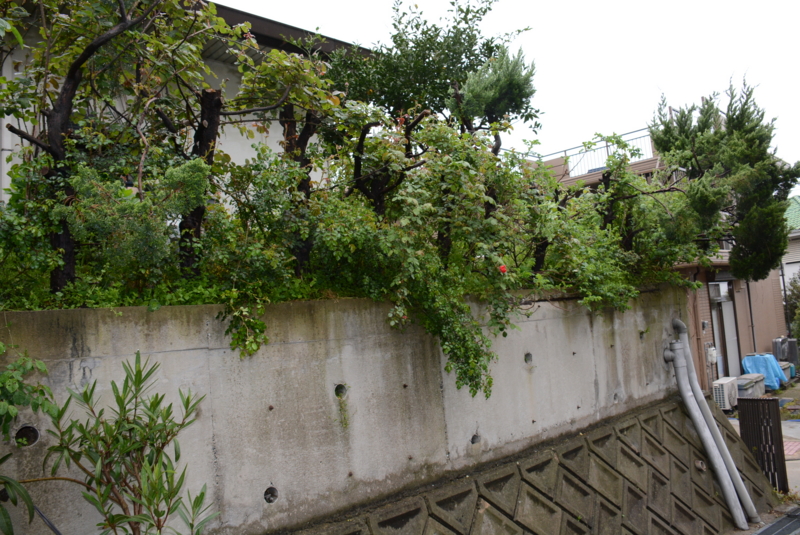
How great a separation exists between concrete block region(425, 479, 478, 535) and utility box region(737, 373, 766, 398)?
10.8m

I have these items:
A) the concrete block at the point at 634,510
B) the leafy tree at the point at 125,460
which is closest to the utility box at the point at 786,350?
the concrete block at the point at 634,510

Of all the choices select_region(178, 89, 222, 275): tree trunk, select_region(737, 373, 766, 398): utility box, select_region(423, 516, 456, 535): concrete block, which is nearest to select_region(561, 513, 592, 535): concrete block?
select_region(423, 516, 456, 535): concrete block

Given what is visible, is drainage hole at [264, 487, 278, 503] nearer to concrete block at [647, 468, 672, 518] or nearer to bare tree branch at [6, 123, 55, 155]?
bare tree branch at [6, 123, 55, 155]

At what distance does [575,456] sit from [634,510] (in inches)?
38.5

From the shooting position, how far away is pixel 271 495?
12.9 feet

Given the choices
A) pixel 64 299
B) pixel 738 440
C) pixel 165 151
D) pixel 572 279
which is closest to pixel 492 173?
pixel 572 279

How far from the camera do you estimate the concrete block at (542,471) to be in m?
5.45

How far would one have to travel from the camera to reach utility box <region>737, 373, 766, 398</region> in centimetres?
1280

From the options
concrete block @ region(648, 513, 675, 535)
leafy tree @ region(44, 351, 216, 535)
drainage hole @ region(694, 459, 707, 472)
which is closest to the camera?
leafy tree @ region(44, 351, 216, 535)

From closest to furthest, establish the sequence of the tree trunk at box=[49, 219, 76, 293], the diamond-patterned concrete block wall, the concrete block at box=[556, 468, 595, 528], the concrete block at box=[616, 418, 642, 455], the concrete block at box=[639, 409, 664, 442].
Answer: the tree trunk at box=[49, 219, 76, 293] → the diamond-patterned concrete block wall → the concrete block at box=[556, 468, 595, 528] → the concrete block at box=[616, 418, 642, 455] → the concrete block at box=[639, 409, 664, 442]

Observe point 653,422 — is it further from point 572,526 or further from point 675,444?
point 572,526

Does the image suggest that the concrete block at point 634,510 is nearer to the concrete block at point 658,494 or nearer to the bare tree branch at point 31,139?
the concrete block at point 658,494

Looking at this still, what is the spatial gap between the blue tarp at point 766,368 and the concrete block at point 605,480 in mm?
10814

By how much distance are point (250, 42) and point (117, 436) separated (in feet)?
11.8
